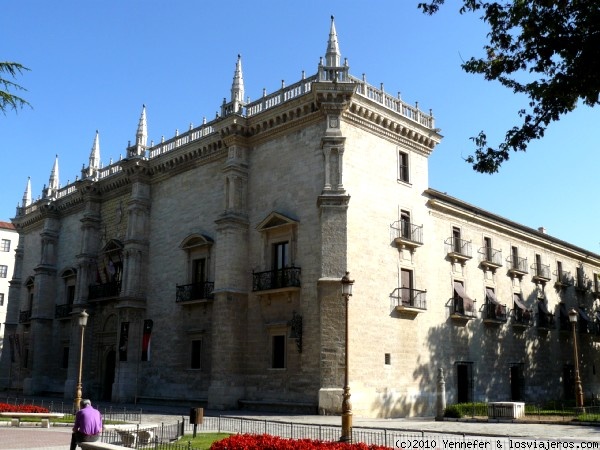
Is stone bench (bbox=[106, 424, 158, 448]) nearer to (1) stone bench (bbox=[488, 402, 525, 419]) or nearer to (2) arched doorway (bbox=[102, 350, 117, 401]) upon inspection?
(1) stone bench (bbox=[488, 402, 525, 419])

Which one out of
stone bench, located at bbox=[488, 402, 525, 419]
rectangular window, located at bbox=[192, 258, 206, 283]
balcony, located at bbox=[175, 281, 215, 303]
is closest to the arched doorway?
balcony, located at bbox=[175, 281, 215, 303]

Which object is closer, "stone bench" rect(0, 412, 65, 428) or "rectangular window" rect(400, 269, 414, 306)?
"stone bench" rect(0, 412, 65, 428)

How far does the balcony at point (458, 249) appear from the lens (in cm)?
3481

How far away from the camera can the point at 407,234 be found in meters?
31.6

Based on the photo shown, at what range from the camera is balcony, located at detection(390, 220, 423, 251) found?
30.6m

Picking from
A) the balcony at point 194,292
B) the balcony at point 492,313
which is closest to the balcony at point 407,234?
the balcony at point 492,313

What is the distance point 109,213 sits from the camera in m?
42.4

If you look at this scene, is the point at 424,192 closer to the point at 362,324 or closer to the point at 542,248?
the point at 362,324

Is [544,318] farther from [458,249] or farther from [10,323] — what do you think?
[10,323]

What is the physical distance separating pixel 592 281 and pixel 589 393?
373 inches

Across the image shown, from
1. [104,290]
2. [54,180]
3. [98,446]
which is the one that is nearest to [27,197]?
[54,180]

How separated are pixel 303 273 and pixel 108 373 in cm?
1852

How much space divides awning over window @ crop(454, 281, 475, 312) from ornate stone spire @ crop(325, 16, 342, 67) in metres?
14.1

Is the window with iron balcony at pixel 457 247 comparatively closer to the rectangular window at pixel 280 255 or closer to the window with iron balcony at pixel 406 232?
the window with iron balcony at pixel 406 232
